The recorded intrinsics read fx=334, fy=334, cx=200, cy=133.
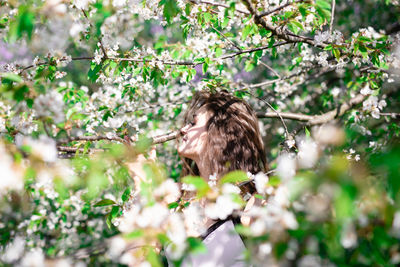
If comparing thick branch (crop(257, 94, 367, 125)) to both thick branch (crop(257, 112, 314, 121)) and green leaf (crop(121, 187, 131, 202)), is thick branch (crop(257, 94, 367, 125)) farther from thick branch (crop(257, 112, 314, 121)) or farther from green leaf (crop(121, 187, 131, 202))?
green leaf (crop(121, 187, 131, 202))

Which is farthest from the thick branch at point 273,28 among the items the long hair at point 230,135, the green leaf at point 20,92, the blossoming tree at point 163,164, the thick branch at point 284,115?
the green leaf at point 20,92

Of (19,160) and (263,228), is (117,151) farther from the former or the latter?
(263,228)

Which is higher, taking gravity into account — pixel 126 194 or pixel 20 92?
pixel 20 92

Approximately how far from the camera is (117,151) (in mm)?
929

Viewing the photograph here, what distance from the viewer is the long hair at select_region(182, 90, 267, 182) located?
2.12 m

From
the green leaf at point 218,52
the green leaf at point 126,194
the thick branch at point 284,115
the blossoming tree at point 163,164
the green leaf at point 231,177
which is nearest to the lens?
the blossoming tree at point 163,164

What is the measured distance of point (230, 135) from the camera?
216 centimetres

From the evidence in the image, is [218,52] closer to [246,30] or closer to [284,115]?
[246,30]

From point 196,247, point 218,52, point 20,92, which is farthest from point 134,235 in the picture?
point 218,52

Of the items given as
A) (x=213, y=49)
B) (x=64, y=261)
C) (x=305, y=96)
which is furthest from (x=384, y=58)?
(x=305, y=96)

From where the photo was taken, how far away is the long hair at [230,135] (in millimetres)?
2123

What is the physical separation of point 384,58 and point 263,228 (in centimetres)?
166

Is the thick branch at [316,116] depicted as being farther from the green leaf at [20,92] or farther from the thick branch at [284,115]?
the green leaf at [20,92]

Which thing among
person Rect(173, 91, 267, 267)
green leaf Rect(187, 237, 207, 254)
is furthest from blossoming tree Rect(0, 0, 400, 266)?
person Rect(173, 91, 267, 267)
